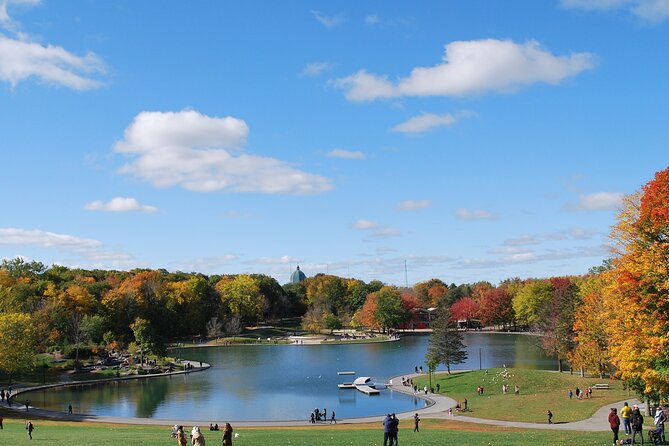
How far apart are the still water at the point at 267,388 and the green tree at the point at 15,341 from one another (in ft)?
13.1

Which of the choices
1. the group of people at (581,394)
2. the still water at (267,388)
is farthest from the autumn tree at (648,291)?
the still water at (267,388)

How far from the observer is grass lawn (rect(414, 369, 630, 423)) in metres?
46.1

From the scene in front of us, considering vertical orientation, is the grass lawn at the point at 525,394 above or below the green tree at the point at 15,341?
below

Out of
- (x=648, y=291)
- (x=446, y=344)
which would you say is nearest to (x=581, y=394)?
(x=446, y=344)

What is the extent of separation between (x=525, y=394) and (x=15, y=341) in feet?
163

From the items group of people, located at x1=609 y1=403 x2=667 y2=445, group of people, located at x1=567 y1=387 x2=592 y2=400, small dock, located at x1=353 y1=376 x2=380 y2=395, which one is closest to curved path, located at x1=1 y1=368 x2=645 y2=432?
group of people, located at x1=567 y1=387 x2=592 y2=400

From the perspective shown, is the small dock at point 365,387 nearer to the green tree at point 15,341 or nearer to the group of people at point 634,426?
the green tree at point 15,341

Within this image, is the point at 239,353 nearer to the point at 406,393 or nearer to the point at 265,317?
the point at 406,393

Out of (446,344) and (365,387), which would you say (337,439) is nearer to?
(365,387)

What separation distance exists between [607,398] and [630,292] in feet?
81.3

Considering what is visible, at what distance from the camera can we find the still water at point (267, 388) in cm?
5375

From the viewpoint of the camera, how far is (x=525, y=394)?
56.2m

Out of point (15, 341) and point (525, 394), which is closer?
point (525, 394)

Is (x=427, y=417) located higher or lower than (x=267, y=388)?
higher
